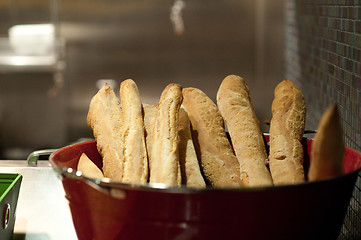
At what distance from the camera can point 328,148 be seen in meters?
0.40

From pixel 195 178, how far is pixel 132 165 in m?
0.08

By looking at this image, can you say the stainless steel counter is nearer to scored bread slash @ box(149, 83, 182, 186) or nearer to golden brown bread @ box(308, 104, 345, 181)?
scored bread slash @ box(149, 83, 182, 186)

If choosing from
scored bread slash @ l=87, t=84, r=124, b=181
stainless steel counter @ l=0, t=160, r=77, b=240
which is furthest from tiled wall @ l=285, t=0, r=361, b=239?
stainless steel counter @ l=0, t=160, r=77, b=240

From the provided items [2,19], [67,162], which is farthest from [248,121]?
[2,19]

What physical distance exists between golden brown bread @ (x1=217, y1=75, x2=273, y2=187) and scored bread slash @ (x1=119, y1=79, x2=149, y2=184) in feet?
0.37

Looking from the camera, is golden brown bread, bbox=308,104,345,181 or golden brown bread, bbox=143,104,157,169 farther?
golden brown bread, bbox=143,104,157,169

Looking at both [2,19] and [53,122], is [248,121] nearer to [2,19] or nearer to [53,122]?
[53,122]

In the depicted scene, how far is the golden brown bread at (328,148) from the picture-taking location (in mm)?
388

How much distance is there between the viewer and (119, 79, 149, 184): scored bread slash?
20.0 inches

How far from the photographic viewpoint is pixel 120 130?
0.61 meters

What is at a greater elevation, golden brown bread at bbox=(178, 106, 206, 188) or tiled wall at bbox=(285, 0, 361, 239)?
tiled wall at bbox=(285, 0, 361, 239)

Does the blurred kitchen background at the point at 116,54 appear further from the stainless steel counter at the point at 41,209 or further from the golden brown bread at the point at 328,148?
the golden brown bread at the point at 328,148

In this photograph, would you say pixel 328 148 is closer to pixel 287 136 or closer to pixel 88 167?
pixel 287 136

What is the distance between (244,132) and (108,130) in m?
0.18
